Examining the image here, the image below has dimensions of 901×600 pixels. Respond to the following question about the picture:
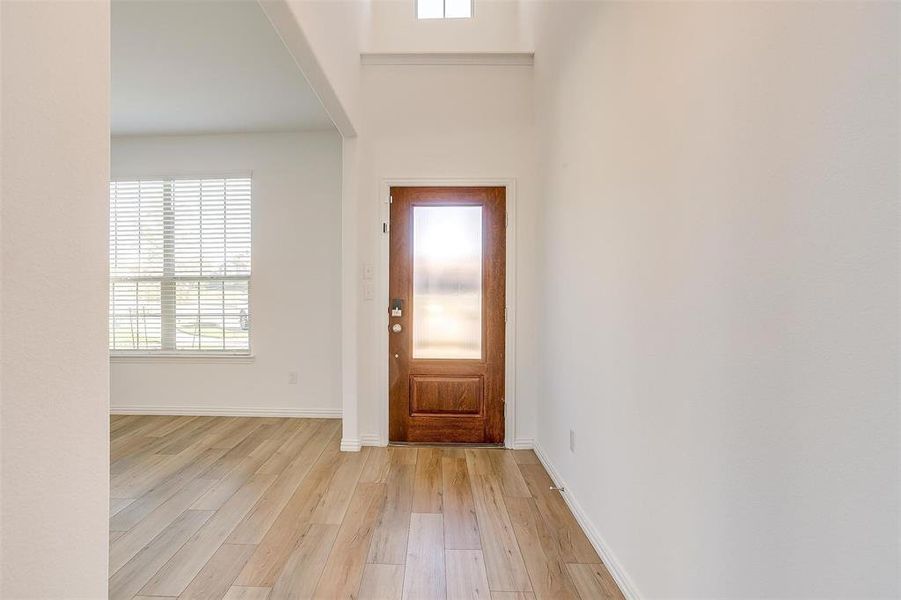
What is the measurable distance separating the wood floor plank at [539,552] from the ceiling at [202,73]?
334 cm

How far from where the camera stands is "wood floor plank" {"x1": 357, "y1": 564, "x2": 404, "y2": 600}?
5.54ft

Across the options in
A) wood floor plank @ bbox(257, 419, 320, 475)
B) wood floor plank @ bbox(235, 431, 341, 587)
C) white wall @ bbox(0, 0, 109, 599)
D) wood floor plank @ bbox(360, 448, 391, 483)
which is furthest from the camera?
wood floor plank @ bbox(257, 419, 320, 475)

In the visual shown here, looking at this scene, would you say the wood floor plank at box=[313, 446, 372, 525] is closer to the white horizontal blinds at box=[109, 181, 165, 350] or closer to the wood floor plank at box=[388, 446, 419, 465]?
the wood floor plank at box=[388, 446, 419, 465]

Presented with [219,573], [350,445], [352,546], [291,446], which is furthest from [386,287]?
[219,573]

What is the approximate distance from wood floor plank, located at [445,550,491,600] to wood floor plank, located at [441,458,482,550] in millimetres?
61

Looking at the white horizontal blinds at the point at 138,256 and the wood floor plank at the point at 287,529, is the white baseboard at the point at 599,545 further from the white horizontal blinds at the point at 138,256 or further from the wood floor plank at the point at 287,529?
the white horizontal blinds at the point at 138,256

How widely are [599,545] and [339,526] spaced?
1303mm

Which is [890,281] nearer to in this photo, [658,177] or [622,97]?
[658,177]

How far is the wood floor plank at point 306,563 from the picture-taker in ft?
5.61

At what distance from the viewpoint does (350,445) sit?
3295mm

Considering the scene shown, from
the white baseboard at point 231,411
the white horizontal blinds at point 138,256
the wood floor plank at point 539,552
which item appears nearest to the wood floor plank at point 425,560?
the wood floor plank at point 539,552

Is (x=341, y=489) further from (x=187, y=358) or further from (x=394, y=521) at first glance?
(x=187, y=358)

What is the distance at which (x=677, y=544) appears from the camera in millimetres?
1374

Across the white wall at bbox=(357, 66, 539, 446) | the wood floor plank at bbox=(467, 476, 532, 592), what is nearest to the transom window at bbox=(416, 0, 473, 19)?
the white wall at bbox=(357, 66, 539, 446)
